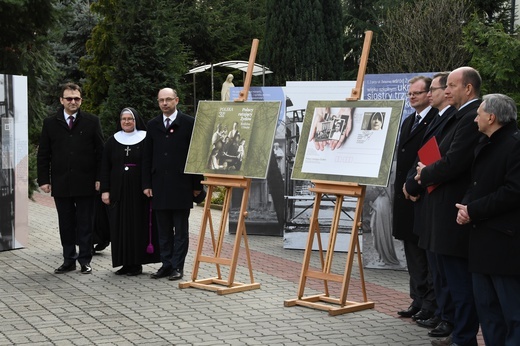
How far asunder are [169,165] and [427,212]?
3825 mm

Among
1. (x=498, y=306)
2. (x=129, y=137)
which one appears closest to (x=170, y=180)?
(x=129, y=137)

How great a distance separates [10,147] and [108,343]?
19.0ft

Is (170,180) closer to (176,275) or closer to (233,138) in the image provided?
(233,138)

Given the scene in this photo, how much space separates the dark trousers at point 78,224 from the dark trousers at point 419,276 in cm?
406

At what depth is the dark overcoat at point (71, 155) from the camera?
10.2 metres

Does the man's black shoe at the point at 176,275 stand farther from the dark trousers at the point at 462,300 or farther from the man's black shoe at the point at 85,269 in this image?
the dark trousers at the point at 462,300

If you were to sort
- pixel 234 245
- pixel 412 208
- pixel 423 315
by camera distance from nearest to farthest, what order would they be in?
pixel 423 315, pixel 412 208, pixel 234 245

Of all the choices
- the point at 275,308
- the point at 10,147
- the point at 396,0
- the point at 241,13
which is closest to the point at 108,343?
the point at 275,308

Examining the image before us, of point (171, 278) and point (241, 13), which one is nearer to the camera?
point (171, 278)

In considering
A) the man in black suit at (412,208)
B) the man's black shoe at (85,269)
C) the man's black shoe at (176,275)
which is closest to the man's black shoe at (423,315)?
the man in black suit at (412,208)

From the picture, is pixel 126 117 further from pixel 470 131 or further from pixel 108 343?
pixel 470 131

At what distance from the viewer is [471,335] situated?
6.52 metres

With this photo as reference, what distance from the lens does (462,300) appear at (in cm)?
650

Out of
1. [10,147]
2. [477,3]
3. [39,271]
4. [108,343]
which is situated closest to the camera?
[108,343]
